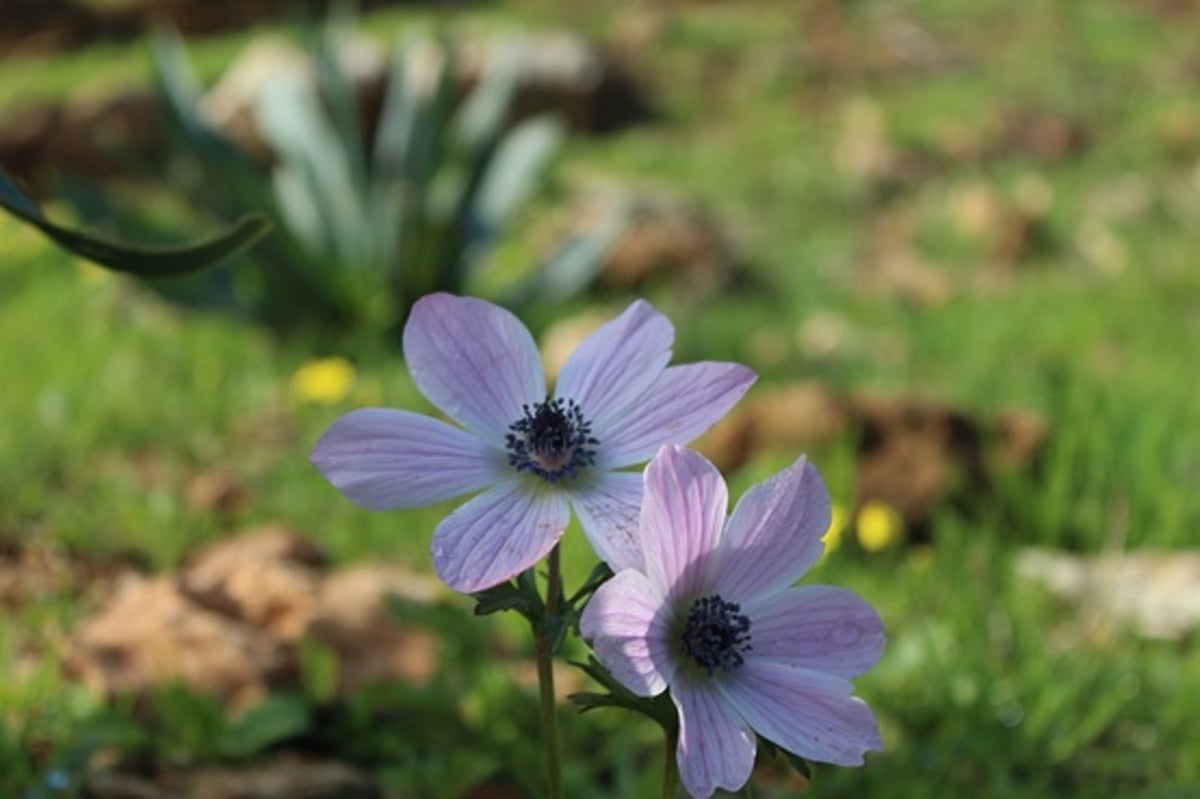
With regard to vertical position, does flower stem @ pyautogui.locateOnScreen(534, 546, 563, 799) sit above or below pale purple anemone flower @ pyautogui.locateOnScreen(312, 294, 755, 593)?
below

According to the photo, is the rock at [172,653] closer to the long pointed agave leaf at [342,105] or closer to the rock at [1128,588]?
the rock at [1128,588]

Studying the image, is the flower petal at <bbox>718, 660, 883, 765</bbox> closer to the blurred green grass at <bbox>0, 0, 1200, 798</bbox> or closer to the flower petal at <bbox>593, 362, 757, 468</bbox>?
the flower petal at <bbox>593, 362, 757, 468</bbox>

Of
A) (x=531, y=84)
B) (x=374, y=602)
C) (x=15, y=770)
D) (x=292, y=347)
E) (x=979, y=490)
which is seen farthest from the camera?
(x=531, y=84)

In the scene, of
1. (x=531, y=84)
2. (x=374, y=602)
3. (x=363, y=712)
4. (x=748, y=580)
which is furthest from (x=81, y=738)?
(x=531, y=84)

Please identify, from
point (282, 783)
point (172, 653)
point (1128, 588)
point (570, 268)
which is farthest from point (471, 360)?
point (570, 268)

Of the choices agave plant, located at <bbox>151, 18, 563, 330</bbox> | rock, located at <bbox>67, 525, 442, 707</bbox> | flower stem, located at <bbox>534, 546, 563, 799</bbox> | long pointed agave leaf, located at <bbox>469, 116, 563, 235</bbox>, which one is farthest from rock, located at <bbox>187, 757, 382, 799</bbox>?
long pointed agave leaf, located at <bbox>469, 116, 563, 235</bbox>

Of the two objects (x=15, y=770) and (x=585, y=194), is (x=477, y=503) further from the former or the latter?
(x=585, y=194)

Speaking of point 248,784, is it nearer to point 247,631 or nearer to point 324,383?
point 247,631
